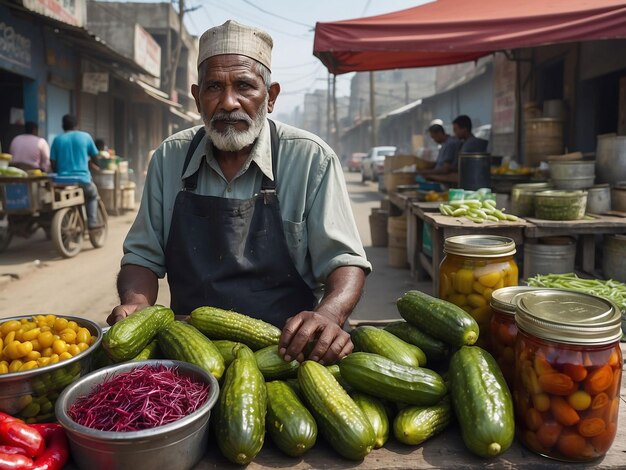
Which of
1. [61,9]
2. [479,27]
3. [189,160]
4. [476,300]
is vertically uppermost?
[61,9]

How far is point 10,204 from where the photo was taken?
8461 mm

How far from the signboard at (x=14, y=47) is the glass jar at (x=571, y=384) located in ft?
39.1

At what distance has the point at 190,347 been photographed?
5.60 feet

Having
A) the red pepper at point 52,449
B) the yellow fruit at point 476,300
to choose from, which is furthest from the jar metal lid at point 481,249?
the red pepper at point 52,449

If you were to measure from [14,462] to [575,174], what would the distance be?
5790 millimetres

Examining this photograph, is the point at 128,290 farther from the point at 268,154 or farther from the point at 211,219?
the point at 268,154

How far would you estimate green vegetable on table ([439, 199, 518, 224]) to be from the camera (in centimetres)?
550

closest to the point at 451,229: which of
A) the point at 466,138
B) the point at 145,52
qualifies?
the point at 466,138

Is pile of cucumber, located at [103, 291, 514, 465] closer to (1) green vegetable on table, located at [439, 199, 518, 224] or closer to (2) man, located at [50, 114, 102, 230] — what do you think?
(1) green vegetable on table, located at [439, 199, 518, 224]

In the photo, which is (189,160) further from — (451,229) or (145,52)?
(145,52)

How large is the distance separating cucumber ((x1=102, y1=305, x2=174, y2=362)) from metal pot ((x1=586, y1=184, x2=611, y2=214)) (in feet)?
16.7

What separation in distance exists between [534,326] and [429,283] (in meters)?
6.33

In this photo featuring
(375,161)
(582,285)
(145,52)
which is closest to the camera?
(582,285)

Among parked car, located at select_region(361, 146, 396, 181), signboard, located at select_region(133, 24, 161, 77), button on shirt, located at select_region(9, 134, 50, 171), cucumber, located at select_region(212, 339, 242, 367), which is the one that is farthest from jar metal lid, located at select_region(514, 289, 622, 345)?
parked car, located at select_region(361, 146, 396, 181)
